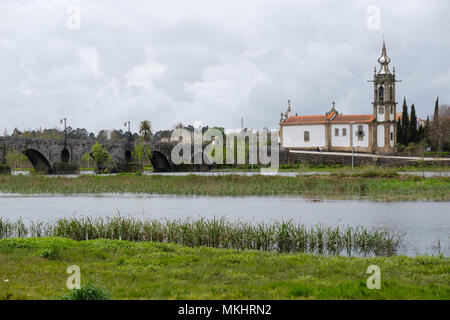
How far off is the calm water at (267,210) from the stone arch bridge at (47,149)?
3120cm

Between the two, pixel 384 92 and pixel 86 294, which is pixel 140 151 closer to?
pixel 384 92

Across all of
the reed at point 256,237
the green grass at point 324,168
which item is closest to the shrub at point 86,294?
the reed at point 256,237

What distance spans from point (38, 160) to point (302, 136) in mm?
47277

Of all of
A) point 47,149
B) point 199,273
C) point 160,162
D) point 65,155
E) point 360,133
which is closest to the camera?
point 199,273

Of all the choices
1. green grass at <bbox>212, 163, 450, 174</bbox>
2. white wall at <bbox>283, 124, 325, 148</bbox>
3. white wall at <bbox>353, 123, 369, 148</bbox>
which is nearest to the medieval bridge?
green grass at <bbox>212, 163, 450, 174</bbox>

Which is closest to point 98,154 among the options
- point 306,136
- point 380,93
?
point 306,136

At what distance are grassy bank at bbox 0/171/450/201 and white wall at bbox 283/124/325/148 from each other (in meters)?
48.9

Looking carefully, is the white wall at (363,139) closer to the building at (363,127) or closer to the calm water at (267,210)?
the building at (363,127)

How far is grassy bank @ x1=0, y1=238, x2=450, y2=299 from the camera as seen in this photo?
10367 millimetres

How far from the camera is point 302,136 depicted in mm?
102188
